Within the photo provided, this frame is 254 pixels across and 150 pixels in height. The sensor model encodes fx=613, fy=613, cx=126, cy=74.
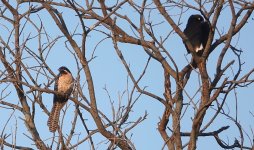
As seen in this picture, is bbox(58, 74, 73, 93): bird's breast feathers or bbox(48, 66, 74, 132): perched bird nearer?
bbox(48, 66, 74, 132): perched bird

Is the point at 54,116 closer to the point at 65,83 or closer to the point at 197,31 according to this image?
the point at 65,83

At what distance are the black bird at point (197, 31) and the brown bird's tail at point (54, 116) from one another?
163 centimetres

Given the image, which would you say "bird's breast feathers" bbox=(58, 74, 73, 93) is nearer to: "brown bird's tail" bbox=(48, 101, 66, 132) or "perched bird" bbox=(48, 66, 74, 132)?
"perched bird" bbox=(48, 66, 74, 132)

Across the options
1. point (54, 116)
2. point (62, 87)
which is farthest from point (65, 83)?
point (54, 116)

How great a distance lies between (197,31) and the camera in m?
7.24

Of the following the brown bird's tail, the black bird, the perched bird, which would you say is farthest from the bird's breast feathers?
the black bird

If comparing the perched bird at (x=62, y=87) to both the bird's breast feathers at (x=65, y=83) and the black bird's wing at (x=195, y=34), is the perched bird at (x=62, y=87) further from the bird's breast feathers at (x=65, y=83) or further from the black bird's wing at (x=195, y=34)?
the black bird's wing at (x=195, y=34)

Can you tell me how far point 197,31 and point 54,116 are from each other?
2.09m

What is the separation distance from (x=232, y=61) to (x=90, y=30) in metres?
1.14

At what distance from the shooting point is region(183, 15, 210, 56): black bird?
6939 millimetres

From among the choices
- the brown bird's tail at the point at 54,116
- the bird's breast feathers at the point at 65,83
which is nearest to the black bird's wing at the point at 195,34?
the bird's breast feathers at the point at 65,83

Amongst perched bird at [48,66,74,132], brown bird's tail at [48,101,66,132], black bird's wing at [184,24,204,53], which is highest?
black bird's wing at [184,24,204,53]

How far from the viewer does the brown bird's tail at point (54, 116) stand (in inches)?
227

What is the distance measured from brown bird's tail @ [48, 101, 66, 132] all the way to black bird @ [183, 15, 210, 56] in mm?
1630
